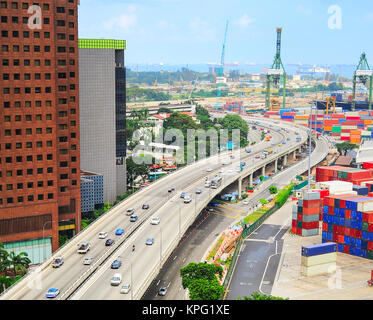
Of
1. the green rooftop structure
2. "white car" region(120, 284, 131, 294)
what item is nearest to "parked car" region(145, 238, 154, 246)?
"white car" region(120, 284, 131, 294)

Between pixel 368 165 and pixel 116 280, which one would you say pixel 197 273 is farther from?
pixel 368 165

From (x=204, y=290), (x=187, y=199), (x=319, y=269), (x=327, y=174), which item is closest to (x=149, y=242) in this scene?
(x=204, y=290)

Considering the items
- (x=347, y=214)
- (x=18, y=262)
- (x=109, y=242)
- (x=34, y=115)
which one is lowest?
(x=18, y=262)

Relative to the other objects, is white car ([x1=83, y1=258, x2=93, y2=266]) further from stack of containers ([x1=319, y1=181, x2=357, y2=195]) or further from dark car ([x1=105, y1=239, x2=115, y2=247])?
stack of containers ([x1=319, y1=181, x2=357, y2=195])

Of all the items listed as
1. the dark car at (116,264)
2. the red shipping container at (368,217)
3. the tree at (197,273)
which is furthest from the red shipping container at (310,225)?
the dark car at (116,264)
